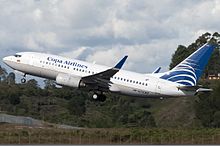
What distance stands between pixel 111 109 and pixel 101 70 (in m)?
62.6

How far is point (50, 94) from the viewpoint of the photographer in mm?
165750

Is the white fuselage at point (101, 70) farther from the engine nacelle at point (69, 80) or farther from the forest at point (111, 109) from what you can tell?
the forest at point (111, 109)

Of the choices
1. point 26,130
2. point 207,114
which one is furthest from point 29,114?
point 26,130

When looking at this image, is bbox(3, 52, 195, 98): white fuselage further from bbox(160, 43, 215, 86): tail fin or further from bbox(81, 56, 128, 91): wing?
bbox(160, 43, 215, 86): tail fin

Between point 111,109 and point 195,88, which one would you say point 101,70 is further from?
point 111,109

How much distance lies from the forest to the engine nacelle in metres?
38.0

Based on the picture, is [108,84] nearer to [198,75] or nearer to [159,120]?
[198,75]

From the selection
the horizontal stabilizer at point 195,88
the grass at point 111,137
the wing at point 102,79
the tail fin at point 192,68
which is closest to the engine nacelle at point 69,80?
the wing at point 102,79

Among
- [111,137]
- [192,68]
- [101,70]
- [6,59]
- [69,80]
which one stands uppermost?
[6,59]

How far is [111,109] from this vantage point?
14400 cm

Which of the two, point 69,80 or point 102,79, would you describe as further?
point 102,79

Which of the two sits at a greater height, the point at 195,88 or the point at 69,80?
the point at 69,80

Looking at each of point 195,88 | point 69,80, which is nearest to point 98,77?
point 69,80

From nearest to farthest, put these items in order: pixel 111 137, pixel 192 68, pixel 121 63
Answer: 1. pixel 121 63
2. pixel 192 68
3. pixel 111 137
